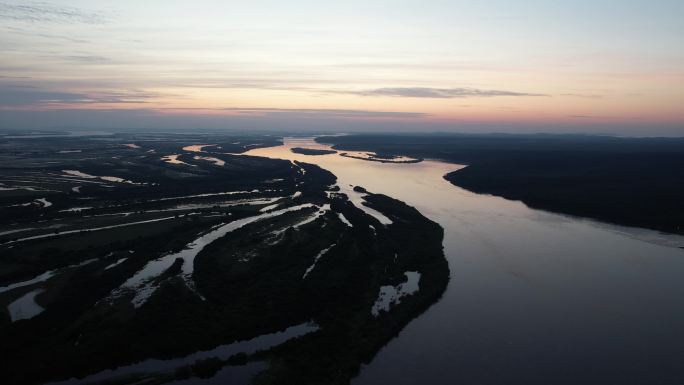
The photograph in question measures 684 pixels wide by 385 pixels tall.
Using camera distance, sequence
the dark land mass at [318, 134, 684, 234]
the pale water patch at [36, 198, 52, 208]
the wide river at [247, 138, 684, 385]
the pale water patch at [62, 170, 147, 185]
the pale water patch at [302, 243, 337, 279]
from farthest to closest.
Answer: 1. the pale water patch at [62, 170, 147, 185]
2. the pale water patch at [36, 198, 52, 208]
3. the dark land mass at [318, 134, 684, 234]
4. the pale water patch at [302, 243, 337, 279]
5. the wide river at [247, 138, 684, 385]

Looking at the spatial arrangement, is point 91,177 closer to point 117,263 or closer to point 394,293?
point 117,263

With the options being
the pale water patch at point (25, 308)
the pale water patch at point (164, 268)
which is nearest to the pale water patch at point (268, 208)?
the pale water patch at point (164, 268)

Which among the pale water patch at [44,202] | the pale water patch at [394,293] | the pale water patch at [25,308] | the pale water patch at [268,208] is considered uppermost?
the pale water patch at [394,293]

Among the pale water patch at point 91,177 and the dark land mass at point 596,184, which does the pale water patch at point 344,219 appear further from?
the pale water patch at point 91,177

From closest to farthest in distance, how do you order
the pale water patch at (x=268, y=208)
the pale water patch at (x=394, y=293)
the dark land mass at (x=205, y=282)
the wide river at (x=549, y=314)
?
the wide river at (x=549, y=314)
the dark land mass at (x=205, y=282)
the pale water patch at (x=394, y=293)
the pale water patch at (x=268, y=208)

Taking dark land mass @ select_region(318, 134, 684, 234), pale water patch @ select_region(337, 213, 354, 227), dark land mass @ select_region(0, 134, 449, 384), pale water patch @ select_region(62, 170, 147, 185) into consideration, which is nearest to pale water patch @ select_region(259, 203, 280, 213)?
dark land mass @ select_region(0, 134, 449, 384)

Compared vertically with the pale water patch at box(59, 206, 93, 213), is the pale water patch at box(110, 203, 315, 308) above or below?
above

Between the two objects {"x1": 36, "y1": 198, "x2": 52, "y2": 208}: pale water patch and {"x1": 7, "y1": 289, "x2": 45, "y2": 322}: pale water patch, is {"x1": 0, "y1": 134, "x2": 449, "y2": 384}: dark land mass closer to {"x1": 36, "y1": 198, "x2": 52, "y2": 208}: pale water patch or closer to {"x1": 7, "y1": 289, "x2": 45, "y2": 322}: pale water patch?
{"x1": 36, "y1": 198, "x2": 52, "y2": 208}: pale water patch

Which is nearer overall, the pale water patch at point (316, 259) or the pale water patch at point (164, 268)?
the pale water patch at point (164, 268)
